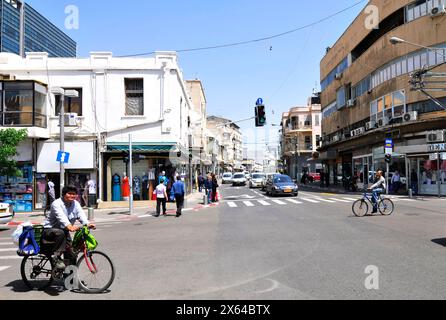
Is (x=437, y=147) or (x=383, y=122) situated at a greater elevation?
(x=383, y=122)

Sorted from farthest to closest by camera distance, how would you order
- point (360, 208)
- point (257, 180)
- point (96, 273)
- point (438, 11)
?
point (257, 180) → point (438, 11) → point (360, 208) → point (96, 273)

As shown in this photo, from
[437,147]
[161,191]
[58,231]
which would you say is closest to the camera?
[58,231]

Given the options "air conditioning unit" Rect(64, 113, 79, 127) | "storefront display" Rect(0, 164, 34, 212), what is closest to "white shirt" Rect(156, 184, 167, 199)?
"air conditioning unit" Rect(64, 113, 79, 127)

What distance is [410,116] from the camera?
95.2 feet

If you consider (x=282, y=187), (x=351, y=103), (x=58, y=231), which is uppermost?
(x=351, y=103)

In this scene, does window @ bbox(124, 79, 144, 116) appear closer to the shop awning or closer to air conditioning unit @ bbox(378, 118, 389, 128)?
the shop awning

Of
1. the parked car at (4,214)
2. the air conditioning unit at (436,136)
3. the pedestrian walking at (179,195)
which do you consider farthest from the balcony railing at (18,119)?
the air conditioning unit at (436,136)

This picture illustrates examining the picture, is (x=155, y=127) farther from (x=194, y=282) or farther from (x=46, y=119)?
(x=194, y=282)

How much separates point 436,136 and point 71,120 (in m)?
22.2

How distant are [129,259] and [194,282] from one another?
8.60 feet

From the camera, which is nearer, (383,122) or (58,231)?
(58,231)

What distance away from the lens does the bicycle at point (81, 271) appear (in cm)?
660

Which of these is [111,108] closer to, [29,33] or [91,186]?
[91,186]

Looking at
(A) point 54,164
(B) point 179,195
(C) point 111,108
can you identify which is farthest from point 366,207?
(A) point 54,164
